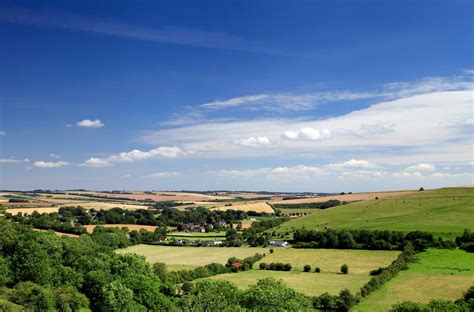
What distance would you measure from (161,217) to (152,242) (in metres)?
37.5

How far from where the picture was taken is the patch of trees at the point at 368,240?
97062 mm

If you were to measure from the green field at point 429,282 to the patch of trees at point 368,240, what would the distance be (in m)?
7.48

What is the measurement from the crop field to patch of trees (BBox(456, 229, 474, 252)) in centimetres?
4144

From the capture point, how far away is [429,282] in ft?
229

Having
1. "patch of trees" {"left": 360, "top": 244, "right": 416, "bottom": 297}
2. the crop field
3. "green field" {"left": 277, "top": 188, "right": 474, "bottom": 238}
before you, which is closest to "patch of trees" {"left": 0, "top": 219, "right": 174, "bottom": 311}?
the crop field

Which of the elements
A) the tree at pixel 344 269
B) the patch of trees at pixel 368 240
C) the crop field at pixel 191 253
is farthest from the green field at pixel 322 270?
the crop field at pixel 191 253

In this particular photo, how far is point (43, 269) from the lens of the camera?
5869 cm

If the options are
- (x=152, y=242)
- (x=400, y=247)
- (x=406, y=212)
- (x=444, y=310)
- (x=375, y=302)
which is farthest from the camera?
(x=406, y=212)

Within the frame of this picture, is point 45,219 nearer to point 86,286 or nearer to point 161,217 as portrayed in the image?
point 161,217

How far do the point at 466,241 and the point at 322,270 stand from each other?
111 feet

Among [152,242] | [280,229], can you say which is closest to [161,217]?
[152,242]

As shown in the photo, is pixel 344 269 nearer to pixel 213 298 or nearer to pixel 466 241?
pixel 466 241

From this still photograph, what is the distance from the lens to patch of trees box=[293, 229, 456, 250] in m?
97.1

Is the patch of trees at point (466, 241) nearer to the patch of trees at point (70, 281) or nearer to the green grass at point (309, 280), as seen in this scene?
the green grass at point (309, 280)
